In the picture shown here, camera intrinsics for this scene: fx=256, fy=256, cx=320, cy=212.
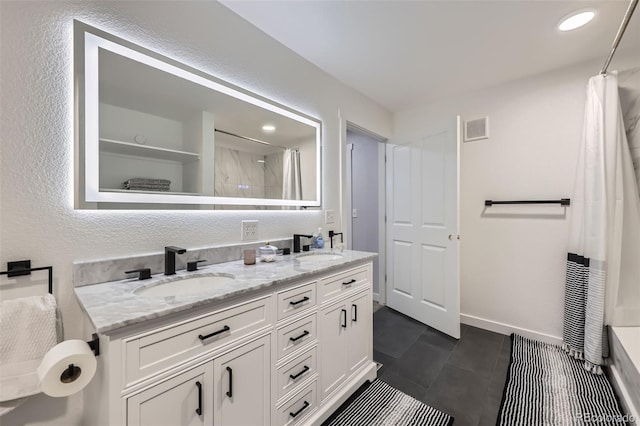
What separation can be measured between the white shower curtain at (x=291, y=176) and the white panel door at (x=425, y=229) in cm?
135

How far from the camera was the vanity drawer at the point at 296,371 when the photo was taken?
1167 mm

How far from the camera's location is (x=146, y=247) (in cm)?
120

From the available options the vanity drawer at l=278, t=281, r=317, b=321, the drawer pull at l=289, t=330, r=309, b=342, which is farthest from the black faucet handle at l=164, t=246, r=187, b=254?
the drawer pull at l=289, t=330, r=309, b=342

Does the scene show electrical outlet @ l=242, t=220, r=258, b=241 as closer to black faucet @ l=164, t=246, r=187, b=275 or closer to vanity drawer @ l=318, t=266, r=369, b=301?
black faucet @ l=164, t=246, r=187, b=275

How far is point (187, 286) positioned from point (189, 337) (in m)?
0.42

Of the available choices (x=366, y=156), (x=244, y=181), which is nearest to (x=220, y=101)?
(x=244, y=181)

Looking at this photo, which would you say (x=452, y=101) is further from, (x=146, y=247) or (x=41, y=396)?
(x=41, y=396)

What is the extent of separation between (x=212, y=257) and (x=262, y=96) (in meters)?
1.07

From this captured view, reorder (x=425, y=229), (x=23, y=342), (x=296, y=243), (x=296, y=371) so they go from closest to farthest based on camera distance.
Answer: (x=23, y=342) < (x=296, y=371) < (x=296, y=243) < (x=425, y=229)

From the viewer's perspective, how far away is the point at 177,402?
84 cm

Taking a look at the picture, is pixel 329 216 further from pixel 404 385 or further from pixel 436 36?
pixel 436 36

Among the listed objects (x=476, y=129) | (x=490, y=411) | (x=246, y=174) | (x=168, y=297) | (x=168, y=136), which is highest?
(x=476, y=129)

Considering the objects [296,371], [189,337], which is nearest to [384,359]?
[296,371]

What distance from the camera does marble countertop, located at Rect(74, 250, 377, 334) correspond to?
0.75 m
